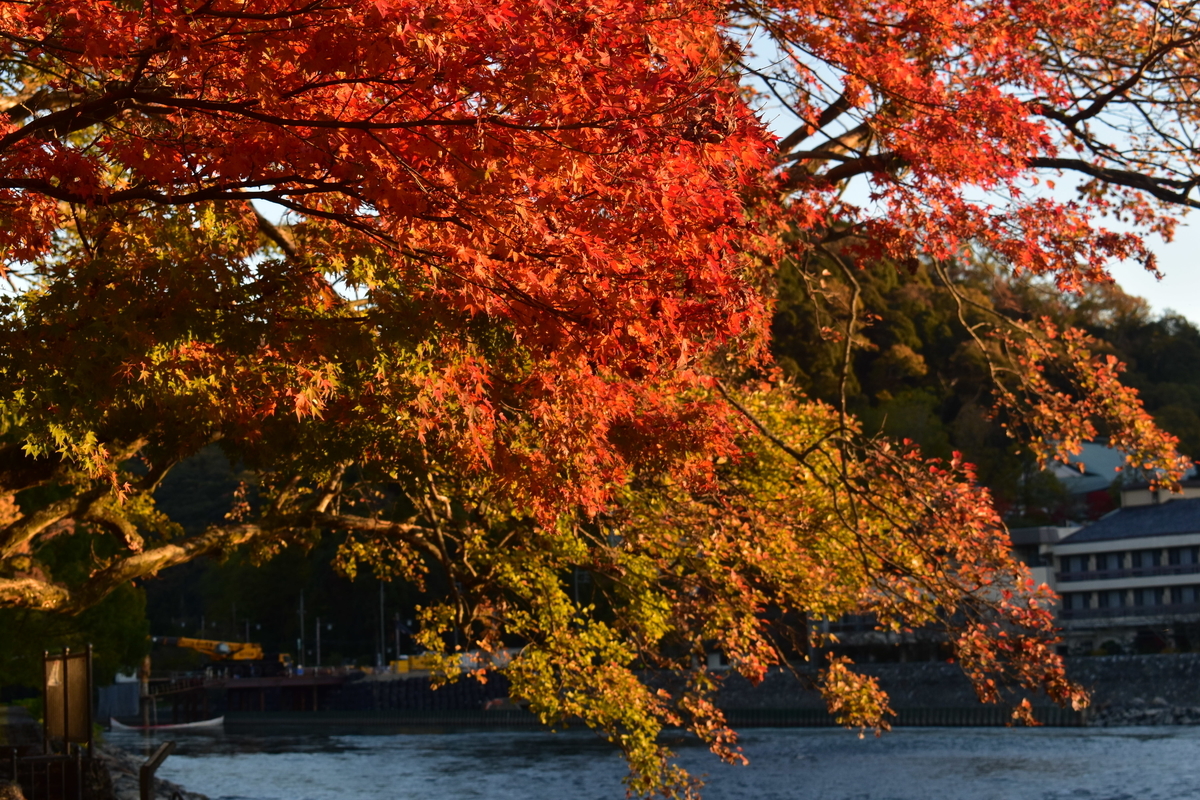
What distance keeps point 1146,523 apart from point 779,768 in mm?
26527

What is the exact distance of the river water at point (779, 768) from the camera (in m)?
28.7

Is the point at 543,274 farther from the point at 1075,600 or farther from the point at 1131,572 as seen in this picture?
the point at 1075,600

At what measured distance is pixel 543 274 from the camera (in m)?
5.10

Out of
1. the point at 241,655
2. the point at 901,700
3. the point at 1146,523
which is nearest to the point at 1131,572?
the point at 1146,523

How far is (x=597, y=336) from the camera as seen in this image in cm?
523

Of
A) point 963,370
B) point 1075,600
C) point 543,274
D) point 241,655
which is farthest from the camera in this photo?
point 241,655

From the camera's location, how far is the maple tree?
4.48 meters

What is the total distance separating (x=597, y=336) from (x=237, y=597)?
239ft

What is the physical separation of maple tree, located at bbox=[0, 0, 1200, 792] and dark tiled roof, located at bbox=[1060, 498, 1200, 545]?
140 ft

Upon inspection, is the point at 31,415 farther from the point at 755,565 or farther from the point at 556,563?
the point at 755,565

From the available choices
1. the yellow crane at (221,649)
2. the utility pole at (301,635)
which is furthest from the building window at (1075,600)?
the yellow crane at (221,649)

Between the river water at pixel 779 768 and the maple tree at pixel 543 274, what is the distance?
16.8 m

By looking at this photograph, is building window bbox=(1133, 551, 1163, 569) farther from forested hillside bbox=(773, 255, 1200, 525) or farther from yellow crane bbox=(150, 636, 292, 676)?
yellow crane bbox=(150, 636, 292, 676)

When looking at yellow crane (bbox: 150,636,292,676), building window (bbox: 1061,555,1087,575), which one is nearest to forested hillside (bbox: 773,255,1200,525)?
building window (bbox: 1061,555,1087,575)
